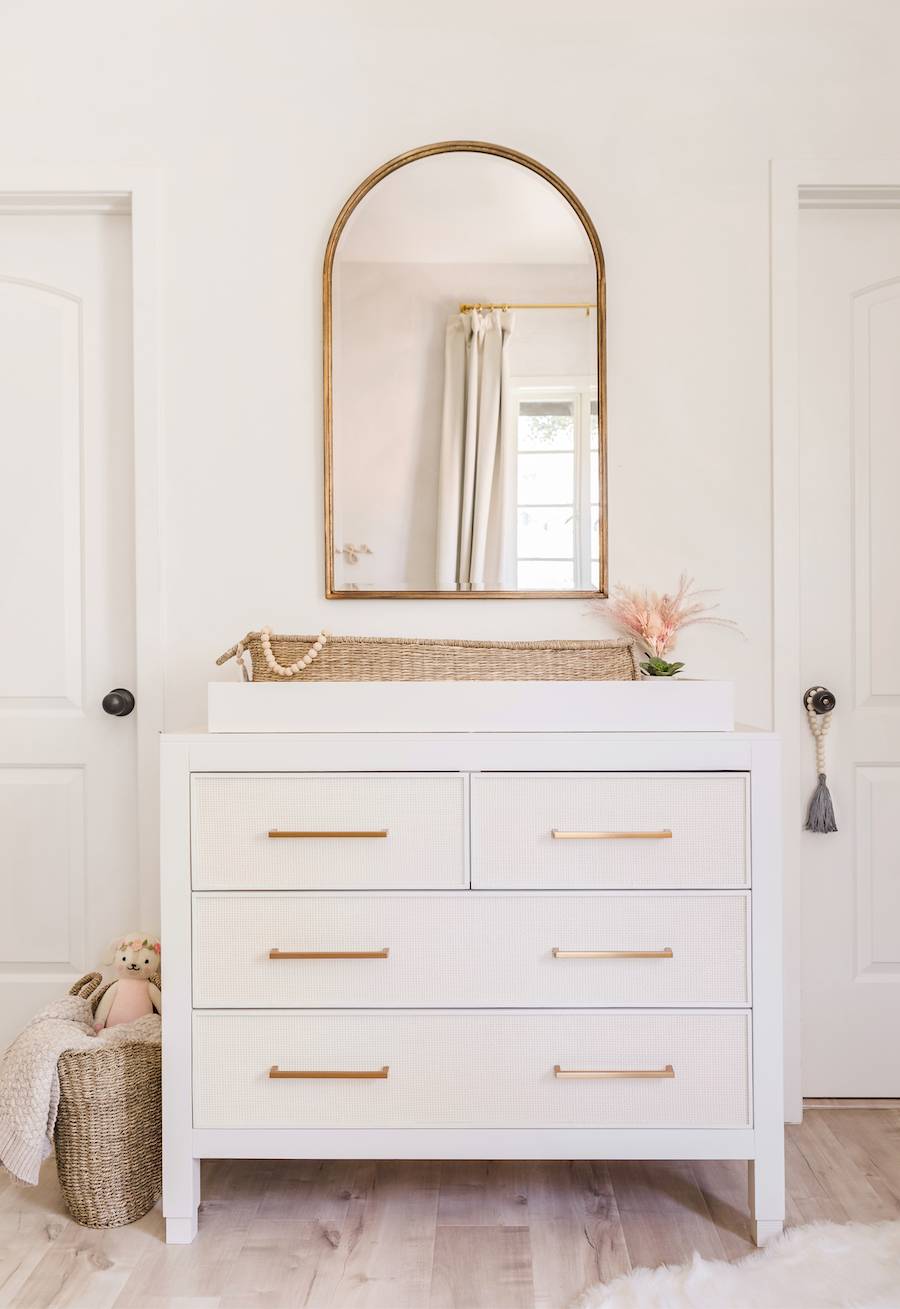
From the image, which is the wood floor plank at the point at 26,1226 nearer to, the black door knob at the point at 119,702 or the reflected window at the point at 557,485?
the black door knob at the point at 119,702

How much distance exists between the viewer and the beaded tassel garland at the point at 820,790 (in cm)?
215

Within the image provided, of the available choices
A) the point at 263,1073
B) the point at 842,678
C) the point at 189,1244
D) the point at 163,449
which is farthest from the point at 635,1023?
the point at 163,449

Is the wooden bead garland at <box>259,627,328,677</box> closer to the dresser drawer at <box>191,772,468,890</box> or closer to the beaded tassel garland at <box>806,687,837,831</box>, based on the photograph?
the dresser drawer at <box>191,772,468,890</box>

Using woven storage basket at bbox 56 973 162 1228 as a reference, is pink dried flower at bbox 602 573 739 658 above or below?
above

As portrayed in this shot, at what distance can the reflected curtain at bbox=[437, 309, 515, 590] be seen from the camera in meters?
2.08

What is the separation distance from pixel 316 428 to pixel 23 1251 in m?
1.61

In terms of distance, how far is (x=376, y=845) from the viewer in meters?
1.62

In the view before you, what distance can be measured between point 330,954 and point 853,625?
1362mm

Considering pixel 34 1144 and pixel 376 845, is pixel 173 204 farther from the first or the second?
pixel 34 1144

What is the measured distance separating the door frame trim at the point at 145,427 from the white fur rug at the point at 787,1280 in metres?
1.19

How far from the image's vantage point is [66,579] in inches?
86.1

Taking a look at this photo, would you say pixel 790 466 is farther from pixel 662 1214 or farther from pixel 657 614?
pixel 662 1214

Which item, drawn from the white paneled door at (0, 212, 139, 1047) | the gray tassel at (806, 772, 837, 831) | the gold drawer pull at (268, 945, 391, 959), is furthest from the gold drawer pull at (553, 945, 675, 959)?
the white paneled door at (0, 212, 139, 1047)

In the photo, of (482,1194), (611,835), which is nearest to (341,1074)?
(482,1194)
